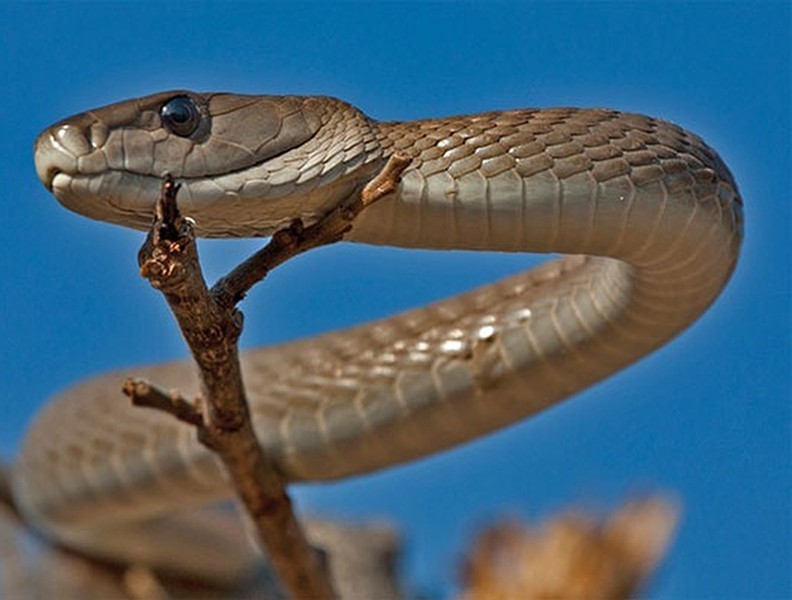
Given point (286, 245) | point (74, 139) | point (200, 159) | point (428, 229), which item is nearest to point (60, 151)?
point (74, 139)

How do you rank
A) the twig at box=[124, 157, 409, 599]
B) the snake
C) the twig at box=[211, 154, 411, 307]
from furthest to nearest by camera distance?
the snake → the twig at box=[211, 154, 411, 307] → the twig at box=[124, 157, 409, 599]

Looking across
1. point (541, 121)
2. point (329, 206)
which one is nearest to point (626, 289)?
point (541, 121)

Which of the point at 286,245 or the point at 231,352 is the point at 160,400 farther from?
the point at 286,245

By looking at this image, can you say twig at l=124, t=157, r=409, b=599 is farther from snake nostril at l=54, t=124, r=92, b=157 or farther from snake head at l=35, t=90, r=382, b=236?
snake nostril at l=54, t=124, r=92, b=157

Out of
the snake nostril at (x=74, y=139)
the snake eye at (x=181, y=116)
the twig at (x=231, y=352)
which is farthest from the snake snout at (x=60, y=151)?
the twig at (x=231, y=352)

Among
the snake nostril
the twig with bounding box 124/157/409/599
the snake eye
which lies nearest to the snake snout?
the snake nostril

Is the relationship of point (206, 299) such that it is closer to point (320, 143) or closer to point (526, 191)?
point (320, 143)
